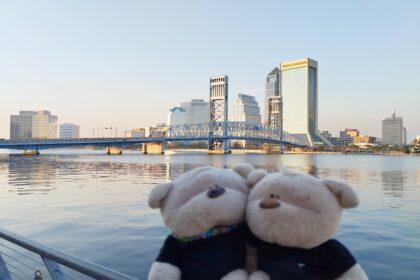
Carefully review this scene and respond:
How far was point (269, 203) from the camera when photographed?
1.91 metres

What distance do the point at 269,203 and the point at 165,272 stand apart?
0.65m

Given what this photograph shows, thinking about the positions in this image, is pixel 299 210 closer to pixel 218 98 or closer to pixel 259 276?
pixel 259 276

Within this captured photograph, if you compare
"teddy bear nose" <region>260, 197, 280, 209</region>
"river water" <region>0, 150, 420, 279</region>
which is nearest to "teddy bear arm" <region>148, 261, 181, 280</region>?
"teddy bear nose" <region>260, 197, 280, 209</region>

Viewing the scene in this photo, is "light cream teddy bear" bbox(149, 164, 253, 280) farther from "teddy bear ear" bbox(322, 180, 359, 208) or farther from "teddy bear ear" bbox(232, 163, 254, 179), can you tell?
"teddy bear ear" bbox(322, 180, 359, 208)

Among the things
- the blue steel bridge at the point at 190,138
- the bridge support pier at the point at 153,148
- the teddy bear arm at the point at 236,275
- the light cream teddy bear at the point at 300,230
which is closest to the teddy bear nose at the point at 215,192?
the light cream teddy bear at the point at 300,230

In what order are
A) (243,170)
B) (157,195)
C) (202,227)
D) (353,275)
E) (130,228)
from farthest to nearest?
(130,228)
(243,170)
(157,195)
(202,227)
(353,275)

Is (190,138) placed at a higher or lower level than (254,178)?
higher

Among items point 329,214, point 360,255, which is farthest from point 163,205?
point 360,255

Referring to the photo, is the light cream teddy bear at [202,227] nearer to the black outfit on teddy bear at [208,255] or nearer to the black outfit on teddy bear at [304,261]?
the black outfit on teddy bear at [208,255]

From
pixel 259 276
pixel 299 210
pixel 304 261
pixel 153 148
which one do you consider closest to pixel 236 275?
pixel 259 276

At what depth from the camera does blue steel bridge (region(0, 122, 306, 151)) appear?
265 feet

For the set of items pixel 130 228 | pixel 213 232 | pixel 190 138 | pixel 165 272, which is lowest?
pixel 130 228

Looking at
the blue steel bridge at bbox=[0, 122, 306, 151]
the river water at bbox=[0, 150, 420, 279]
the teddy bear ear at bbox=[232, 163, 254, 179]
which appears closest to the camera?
the teddy bear ear at bbox=[232, 163, 254, 179]

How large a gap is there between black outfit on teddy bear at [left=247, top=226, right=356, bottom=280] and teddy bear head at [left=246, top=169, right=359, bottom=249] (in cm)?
5
